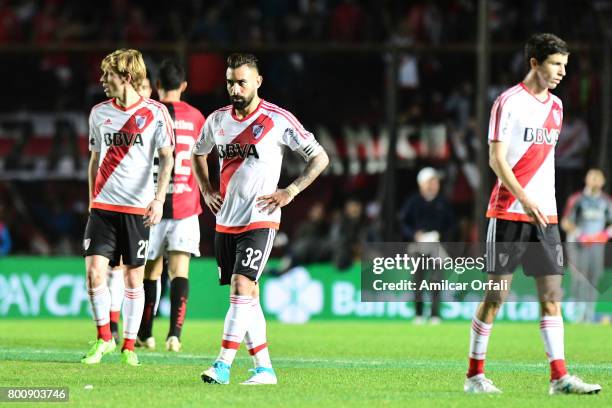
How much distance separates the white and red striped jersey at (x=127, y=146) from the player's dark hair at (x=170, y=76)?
1711mm

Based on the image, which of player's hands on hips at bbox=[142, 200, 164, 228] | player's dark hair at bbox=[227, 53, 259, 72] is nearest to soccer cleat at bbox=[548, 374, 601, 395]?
player's dark hair at bbox=[227, 53, 259, 72]

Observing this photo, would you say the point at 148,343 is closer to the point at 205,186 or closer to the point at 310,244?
the point at 205,186

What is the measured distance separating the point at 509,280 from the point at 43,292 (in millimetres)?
12042

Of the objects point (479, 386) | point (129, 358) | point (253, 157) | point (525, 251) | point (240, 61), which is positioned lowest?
point (129, 358)

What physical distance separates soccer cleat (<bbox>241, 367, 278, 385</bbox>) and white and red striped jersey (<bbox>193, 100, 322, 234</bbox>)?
0.92 metres

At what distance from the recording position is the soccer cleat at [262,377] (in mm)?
8672

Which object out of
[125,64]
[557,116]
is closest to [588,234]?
[125,64]

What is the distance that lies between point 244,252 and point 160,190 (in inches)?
60.7

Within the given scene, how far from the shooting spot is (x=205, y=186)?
29.7 ft

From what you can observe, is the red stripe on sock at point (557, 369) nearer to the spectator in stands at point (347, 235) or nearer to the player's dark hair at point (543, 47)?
the player's dark hair at point (543, 47)

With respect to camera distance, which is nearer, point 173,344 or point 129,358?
point 129,358

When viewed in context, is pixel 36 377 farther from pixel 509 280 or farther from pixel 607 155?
pixel 607 155

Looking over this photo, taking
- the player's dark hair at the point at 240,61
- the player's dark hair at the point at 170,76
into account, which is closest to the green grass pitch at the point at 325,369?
the player's dark hair at the point at 240,61

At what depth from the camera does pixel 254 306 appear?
8711mm
